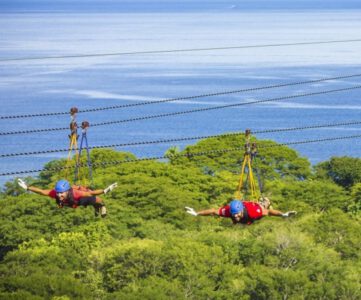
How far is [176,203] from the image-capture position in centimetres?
6122

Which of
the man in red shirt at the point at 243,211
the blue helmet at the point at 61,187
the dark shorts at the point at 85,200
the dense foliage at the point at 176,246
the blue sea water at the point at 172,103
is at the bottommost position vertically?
the blue sea water at the point at 172,103

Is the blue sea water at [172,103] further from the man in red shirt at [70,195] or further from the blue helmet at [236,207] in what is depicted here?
the blue helmet at [236,207]

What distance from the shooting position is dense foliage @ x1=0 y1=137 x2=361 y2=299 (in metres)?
43.8

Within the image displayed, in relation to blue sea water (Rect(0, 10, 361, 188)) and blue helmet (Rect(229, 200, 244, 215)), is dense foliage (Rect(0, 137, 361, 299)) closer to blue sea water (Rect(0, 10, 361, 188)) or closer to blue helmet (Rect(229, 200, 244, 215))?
blue helmet (Rect(229, 200, 244, 215))

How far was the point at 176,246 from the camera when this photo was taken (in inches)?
Answer: 1868

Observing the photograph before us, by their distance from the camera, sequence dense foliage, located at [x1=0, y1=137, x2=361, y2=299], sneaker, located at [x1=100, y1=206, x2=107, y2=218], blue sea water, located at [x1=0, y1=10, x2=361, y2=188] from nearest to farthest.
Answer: sneaker, located at [x1=100, y1=206, x2=107, y2=218]
dense foliage, located at [x1=0, y1=137, x2=361, y2=299]
blue sea water, located at [x1=0, y1=10, x2=361, y2=188]

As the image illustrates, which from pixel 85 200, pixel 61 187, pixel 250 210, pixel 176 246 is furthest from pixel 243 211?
pixel 176 246

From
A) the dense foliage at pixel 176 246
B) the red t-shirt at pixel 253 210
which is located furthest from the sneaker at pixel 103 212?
the dense foliage at pixel 176 246

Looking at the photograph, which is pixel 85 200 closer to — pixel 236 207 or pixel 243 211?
pixel 236 207

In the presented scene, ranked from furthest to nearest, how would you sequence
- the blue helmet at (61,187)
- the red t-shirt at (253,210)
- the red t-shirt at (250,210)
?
the red t-shirt at (253,210) < the red t-shirt at (250,210) < the blue helmet at (61,187)

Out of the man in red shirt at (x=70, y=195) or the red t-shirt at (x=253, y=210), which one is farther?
the red t-shirt at (x=253, y=210)

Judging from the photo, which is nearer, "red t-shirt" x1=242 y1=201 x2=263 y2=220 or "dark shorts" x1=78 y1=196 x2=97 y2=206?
"dark shorts" x1=78 y1=196 x2=97 y2=206

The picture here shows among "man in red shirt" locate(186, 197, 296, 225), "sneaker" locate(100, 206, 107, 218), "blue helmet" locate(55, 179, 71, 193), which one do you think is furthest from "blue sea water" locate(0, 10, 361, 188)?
"blue helmet" locate(55, 179, 71, 193)

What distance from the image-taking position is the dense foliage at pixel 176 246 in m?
43.8
